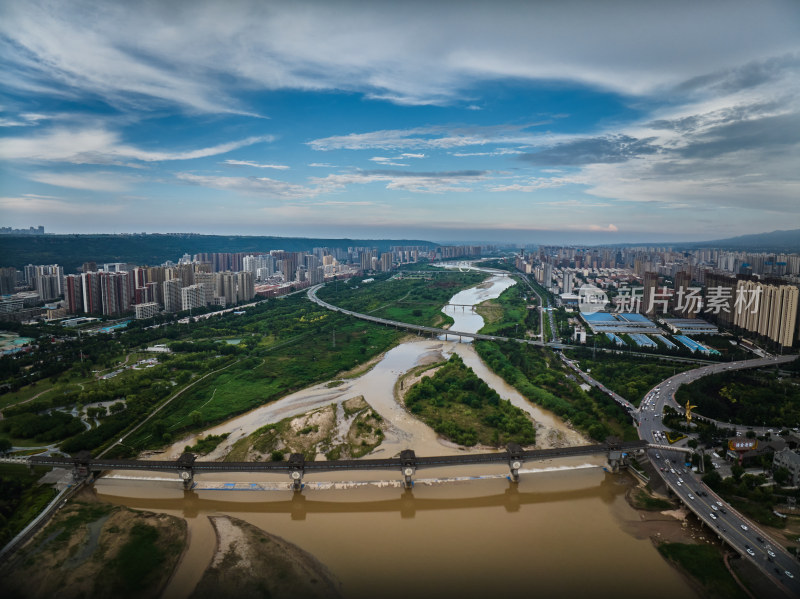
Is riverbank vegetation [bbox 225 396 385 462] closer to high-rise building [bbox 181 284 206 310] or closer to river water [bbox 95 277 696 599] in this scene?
river water [bbox 95 277 696 599]

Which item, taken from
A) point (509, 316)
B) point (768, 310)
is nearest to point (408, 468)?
point (768, 310)

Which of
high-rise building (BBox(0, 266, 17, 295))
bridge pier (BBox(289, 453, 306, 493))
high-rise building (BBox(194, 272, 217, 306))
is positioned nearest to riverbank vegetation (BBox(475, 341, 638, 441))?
bridge pier (BBox(289, 453, 306, 493))

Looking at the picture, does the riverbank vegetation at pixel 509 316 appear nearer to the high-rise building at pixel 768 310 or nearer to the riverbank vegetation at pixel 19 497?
the high-rise building at pixel 768 310

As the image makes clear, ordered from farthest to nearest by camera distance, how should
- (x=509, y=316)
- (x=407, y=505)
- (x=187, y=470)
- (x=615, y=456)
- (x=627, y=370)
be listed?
(x=509, y=316) → (x=627, y=370) → (x=615, y=456) → (x=187, y=470) → (x=407, y=505)

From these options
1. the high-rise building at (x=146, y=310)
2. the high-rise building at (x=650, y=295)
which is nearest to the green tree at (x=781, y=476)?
the high-rise building at (x=650, y=295)

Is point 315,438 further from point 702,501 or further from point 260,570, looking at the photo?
point 702,501

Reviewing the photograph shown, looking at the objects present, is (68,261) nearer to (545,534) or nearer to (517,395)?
(517,395)

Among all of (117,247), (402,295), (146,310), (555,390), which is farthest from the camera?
(117,247)
